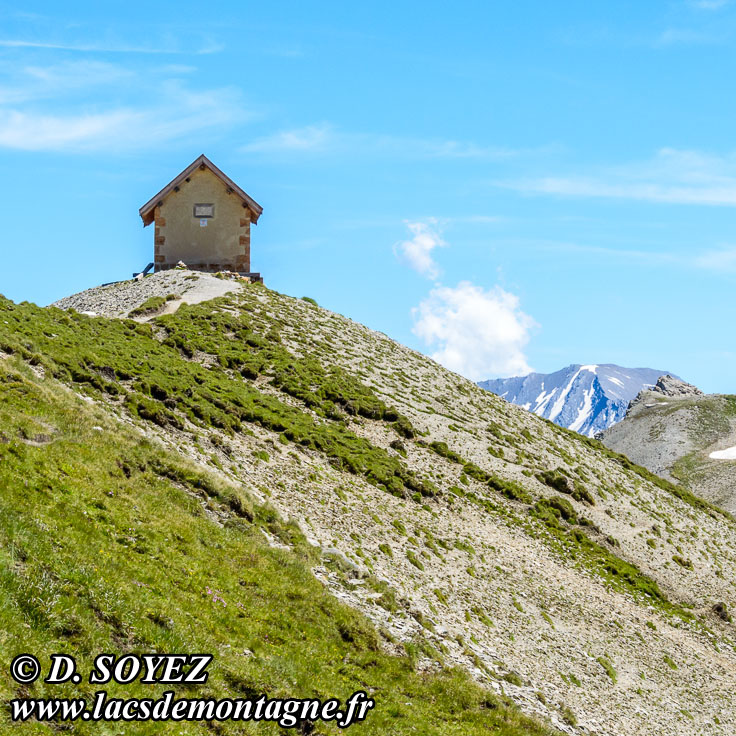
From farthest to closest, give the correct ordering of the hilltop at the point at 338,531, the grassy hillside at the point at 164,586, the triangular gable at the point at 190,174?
the triangular gable at the point at 190,174, the hilltop at the point at 338,531, the grassy hillside at the point at 164,586

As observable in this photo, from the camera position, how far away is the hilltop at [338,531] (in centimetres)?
1658

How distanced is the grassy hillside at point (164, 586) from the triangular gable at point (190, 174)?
130 ft

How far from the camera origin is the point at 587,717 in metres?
25.7

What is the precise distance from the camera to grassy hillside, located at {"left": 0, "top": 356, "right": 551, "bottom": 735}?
13.3 meters

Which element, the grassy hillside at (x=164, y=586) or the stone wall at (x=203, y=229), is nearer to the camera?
the grassy hillside at (x=164, y=586)

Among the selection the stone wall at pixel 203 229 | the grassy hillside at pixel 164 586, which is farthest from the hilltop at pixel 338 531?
the stone wall at pixel 203 229

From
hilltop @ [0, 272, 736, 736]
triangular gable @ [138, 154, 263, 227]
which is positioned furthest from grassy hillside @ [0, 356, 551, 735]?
triangular gable @ [138, 154, 263, 227]

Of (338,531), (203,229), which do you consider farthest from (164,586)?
(203,229)

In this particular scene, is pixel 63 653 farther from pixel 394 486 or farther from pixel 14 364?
pixel 394 486

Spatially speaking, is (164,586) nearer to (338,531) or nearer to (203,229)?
(338,531)

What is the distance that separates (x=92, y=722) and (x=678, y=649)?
3052cm

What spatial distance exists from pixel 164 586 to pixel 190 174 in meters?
51.5

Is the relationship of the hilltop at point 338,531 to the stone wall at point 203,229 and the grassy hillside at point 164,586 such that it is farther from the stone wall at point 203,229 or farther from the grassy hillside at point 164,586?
the stone wall at point 203,229

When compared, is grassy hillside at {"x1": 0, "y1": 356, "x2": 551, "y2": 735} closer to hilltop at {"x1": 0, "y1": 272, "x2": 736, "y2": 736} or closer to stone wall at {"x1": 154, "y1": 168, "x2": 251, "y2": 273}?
hilltop at {"x1": 0, "y1": 272, "x2": 736, "y2": 736}
